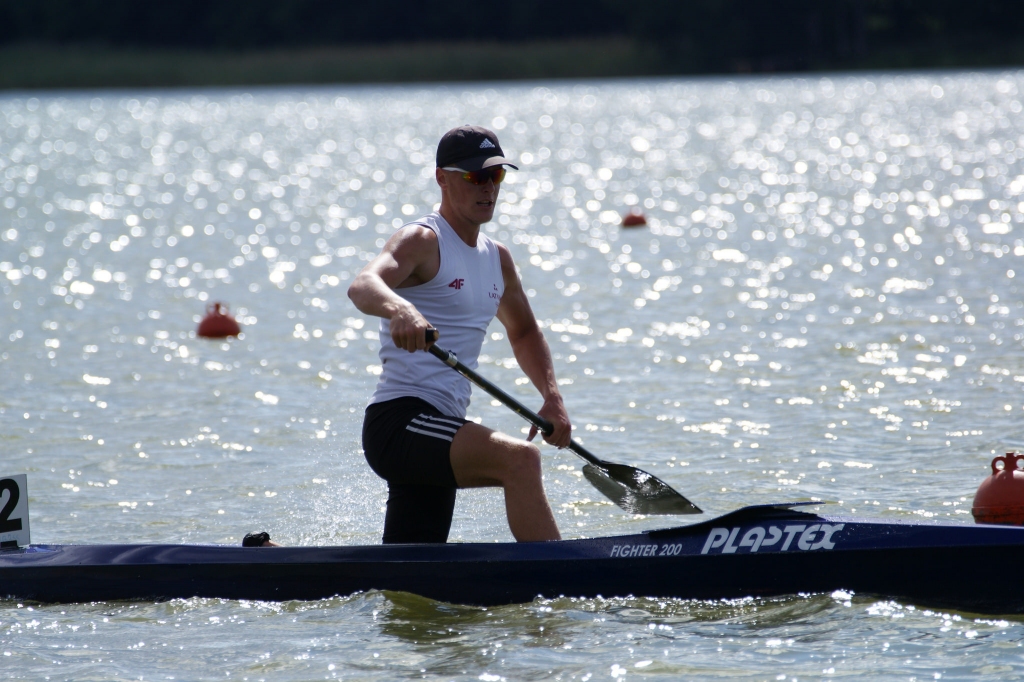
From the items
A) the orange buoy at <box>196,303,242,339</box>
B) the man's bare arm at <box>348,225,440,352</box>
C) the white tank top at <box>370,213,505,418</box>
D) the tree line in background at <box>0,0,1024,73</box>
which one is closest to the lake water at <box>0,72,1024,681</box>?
the orange buoy at <box>196,303,242,339</box>

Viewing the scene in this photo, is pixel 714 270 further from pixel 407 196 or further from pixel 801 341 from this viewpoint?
pixel 407 196

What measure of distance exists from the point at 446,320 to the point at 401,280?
29 centimetres

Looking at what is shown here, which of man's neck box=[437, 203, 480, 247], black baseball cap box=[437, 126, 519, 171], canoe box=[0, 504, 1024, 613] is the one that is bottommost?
canoe box=[0, 504, 1024, 613]

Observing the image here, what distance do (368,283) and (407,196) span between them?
22259 millimetres

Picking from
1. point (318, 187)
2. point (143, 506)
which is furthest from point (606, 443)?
point (318, 187)

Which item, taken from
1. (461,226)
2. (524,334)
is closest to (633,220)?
(524,334)

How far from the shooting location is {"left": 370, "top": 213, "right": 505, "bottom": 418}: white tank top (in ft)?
16.7

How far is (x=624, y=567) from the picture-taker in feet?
17.4

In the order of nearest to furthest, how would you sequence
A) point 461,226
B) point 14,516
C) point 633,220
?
point 461,226
point 14,516
point 633,220

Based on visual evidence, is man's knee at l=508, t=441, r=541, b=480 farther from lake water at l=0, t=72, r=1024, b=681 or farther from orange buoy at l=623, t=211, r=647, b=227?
orange buoy at l=623, t=211, r=647, b=227

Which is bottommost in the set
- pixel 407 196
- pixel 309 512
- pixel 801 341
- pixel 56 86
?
pixel 309 512

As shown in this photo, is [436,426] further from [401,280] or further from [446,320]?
[401,280]

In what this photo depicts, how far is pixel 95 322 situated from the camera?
42.7 feet

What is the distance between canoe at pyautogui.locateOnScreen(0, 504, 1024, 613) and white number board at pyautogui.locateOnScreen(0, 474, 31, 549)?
19cm
